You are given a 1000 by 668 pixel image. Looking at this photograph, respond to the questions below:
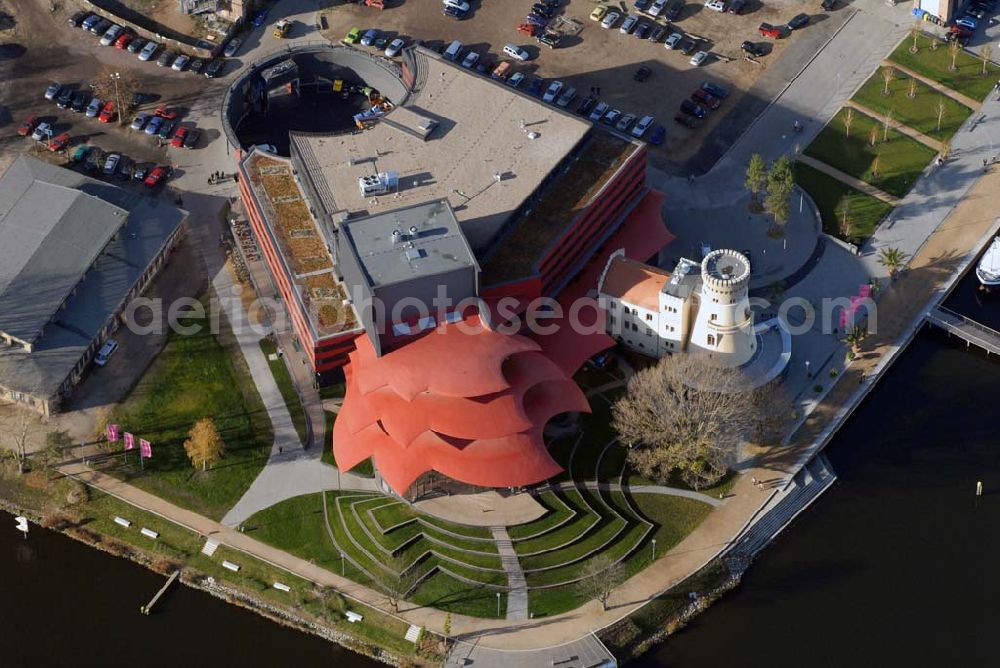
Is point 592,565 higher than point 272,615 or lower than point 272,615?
higher

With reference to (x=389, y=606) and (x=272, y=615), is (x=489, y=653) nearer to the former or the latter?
(x=389, y=606)

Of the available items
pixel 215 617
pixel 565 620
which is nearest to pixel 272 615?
pixel 215 617

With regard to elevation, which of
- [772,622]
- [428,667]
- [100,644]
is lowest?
[100,644]

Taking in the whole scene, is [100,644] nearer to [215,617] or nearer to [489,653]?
[215,617]

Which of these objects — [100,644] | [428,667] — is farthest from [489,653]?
[100,644]

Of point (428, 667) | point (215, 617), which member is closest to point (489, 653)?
point (428, 667)

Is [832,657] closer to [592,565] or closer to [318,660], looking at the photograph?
[592,565]

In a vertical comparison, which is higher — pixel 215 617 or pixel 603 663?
pixel 603 663
